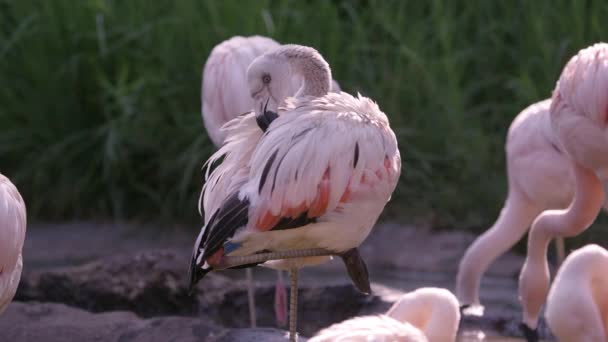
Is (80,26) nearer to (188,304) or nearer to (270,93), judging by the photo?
(188,304)

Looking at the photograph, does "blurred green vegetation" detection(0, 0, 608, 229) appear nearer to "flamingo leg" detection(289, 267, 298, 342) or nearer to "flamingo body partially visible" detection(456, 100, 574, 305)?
"flamingo body partially visible" detection(456, 100, 574, 305)

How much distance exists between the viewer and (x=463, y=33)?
7.33 meters

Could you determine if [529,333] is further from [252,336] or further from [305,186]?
[305,186]

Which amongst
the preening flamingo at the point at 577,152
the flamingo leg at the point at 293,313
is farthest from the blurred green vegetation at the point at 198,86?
the flamingo leg at the point at 293,313

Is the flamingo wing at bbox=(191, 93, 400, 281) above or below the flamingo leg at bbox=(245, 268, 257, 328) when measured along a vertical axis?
above

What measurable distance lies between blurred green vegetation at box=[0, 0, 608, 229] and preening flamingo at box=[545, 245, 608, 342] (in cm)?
274

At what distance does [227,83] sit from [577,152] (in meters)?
1.58

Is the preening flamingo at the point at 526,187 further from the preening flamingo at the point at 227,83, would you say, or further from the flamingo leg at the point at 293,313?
the flamingo leg at the point at 293,313

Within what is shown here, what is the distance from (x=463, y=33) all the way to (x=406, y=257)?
72.5 inches

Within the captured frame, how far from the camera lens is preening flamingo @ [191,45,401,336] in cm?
336

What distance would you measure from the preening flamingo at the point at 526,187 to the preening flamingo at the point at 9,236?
2071mm

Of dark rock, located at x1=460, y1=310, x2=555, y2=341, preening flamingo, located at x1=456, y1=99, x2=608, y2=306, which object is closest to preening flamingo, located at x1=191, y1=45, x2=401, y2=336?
dark rock, located at x1=460, y1=310, x2=555, y2=341

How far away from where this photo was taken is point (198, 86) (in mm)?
6688

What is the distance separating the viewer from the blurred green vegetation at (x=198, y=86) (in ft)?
21.4
